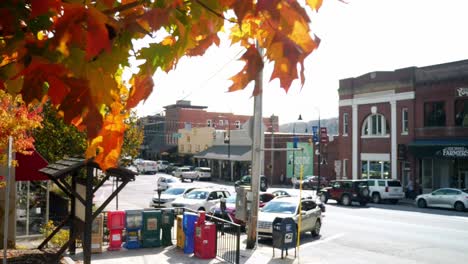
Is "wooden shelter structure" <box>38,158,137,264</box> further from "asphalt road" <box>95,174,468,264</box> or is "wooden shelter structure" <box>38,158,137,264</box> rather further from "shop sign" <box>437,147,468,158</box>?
"shop sign" <box>437,147,468,158</box>

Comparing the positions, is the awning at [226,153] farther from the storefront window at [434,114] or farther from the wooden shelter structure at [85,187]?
the wooden shelter structure at [85,187]

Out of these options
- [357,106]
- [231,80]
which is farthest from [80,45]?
[357,106]

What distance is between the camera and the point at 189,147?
7875 cm

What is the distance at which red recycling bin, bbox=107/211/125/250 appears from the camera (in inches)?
559

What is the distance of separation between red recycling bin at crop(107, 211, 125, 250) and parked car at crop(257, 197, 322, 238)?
18.2ft

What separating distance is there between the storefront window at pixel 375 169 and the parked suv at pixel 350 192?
831cm

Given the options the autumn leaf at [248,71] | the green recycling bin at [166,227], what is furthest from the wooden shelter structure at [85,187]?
the autumn leaf at [248,71]

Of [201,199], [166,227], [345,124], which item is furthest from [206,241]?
[345,124]

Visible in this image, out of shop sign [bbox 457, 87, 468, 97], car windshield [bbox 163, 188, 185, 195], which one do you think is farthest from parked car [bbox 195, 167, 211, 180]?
shop sign [bbox 457, 87, 468, 97]

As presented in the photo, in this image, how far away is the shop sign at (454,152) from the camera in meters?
33.9

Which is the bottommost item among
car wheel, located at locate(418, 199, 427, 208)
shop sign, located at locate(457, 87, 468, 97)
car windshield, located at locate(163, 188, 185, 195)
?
car wheel, located at locate(418, 199, 427, 208)

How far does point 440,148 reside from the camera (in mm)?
35500

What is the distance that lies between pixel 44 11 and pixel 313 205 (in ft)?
60.8

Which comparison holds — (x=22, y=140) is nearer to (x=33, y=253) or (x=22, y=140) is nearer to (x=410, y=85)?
(x=33, y=253)
